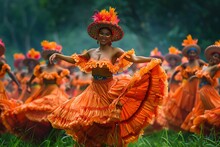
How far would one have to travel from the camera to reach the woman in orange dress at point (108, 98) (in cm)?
518

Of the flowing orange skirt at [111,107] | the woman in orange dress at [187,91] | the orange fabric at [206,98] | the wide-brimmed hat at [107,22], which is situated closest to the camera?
the flowing orange skirt at [111,107]

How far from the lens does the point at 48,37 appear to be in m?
33.8

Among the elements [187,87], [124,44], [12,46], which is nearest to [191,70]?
[187,87]

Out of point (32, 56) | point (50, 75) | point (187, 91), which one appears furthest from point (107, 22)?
point (32, 56)

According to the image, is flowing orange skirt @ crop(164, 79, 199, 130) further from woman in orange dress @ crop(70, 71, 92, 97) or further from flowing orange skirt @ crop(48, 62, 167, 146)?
flowing orange skirt @ crop(48, 62, 167, 146)

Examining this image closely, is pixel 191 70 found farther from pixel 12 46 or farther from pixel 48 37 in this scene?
pixel 12 46

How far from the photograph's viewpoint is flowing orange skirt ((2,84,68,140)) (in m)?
6.85

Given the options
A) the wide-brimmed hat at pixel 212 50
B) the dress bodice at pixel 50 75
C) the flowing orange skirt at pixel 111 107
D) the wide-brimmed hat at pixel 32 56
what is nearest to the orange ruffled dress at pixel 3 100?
the dress bodice at pixel 50 75

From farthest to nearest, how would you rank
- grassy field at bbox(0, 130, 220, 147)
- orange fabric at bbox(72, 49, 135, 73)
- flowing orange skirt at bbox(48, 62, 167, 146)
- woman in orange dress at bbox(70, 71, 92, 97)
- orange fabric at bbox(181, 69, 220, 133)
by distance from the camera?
woman in orange dress at bbox(70, 71, 92, 97) → orange fabric at bbox(181, 69, 220, 133) → grassy field at bbox(0, 130, 220, 147) → orange fabric at bbox(72, 49, 135, 73) → flowing orange skirt at bbox(48, 62, 167, 146)

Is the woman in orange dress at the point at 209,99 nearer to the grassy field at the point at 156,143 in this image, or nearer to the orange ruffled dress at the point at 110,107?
the grassy field at the point at 156,143

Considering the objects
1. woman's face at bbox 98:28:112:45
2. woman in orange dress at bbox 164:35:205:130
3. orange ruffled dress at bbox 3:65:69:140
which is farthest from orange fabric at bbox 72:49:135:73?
woman in orange dress at bbox 164:35:205:130

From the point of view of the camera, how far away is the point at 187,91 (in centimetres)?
845

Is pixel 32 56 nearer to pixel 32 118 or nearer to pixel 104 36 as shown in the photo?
pixel 32 118

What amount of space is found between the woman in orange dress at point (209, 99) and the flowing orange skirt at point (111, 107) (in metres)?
1.48
